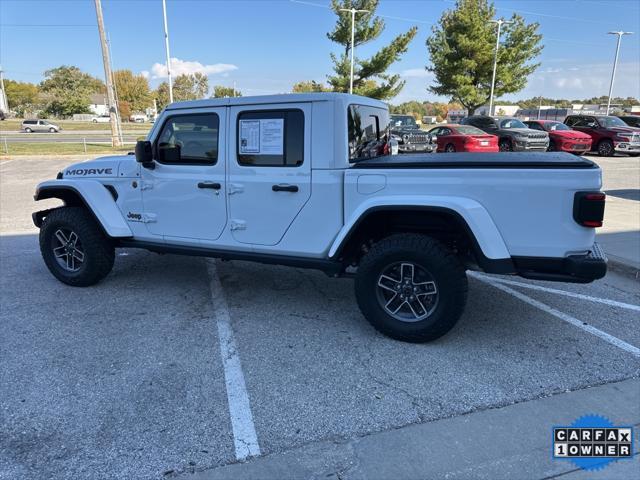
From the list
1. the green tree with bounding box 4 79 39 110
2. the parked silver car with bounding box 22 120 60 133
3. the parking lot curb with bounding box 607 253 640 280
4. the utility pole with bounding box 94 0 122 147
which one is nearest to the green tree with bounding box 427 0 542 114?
the utility pole with bounding box 94 0 122 147

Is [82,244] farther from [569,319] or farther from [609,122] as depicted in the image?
[609,122]

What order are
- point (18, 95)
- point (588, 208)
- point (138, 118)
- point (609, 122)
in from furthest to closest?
point (18, 95) < point (138, 118) < point (609, 122) < point (588, 208)

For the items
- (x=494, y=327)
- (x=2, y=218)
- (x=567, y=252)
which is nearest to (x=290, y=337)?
(x=494, y=327)

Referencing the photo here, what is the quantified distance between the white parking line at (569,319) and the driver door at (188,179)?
2.96 meters

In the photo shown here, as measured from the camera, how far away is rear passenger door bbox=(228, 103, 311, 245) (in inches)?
149

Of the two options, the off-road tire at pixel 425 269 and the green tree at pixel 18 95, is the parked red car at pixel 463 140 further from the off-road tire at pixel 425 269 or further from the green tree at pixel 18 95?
the green tree at pixel 18 95

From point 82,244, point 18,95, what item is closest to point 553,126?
point 82,244

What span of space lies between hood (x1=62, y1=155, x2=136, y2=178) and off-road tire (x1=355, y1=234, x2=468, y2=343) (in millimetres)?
2600

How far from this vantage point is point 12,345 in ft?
11.9

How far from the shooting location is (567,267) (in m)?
3.14

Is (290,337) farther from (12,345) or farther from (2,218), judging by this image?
(2,218)

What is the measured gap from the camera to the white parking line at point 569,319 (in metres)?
3.60

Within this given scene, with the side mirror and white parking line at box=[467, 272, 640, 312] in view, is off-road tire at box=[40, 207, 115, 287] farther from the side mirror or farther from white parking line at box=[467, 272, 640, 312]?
white parking line at box=[467, 272, 640, 312]

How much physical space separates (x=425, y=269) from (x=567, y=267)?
0.94 m
